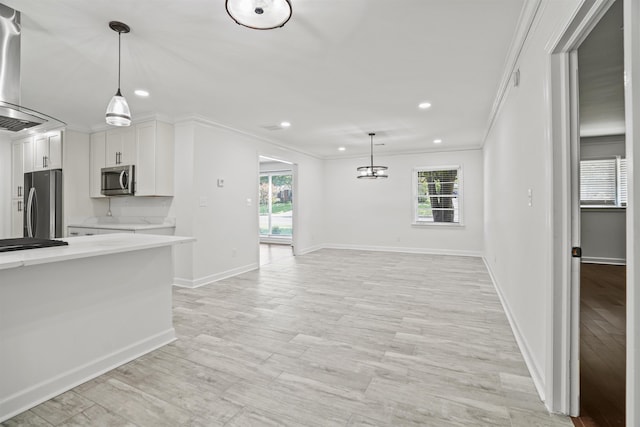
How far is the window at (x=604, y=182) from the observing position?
6.04 meters

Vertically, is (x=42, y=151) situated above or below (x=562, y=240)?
above

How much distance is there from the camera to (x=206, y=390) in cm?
199

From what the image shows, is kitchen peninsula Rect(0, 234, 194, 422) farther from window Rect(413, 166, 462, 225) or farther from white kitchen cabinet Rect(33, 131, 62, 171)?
window Rect(413, 166, 462, 225)

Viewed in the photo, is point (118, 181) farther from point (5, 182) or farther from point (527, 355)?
point (527, 355)

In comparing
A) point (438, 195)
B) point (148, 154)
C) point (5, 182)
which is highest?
point (148, 154)

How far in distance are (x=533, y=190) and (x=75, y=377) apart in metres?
3.38

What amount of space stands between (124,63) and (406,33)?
2563mm

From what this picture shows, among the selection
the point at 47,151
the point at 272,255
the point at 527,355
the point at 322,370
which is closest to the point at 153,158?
the point at 47,151

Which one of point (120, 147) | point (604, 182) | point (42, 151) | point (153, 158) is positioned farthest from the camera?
point (604, 182)

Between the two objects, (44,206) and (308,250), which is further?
(308,250)

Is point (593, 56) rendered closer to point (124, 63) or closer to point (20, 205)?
point (124, 63)

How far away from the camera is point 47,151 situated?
5.07 metres

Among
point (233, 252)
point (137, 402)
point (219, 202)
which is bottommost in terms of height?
point (137, 402)

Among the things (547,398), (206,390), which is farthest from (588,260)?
(206,390)
